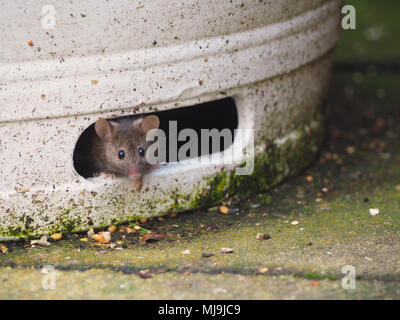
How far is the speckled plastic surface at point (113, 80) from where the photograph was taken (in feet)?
11.2

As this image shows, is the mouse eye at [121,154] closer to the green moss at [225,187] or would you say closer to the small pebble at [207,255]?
the green moss at [225,187]

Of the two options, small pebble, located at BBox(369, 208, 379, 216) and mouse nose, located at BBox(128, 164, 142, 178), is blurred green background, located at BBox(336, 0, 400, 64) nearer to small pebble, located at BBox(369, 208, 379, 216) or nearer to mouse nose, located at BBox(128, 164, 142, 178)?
small pebble, located at BBox(369, 208, 379, 216)

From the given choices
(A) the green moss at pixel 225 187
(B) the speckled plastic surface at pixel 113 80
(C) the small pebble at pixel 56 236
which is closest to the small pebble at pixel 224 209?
(A) the green moss at pixel 225 187

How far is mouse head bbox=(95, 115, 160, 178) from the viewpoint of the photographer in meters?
4.09

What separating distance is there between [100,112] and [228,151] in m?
1.06

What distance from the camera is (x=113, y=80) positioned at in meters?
3.60

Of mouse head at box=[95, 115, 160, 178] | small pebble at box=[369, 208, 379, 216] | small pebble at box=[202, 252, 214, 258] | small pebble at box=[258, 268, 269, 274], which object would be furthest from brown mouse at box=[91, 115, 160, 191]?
small pebble at box=[369, 208, 379, 216]

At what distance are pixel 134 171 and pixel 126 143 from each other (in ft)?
1.14

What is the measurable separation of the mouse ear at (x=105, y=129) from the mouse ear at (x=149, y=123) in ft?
0.67

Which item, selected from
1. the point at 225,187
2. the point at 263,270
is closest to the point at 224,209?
the point at 225,187

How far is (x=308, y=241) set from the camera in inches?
147

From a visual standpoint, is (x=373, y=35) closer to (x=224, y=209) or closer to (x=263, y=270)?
(x=224, y=209)
